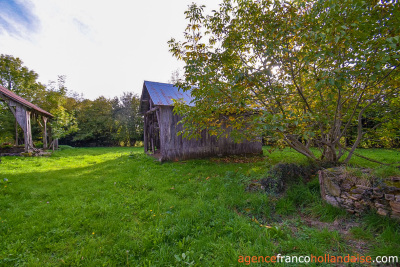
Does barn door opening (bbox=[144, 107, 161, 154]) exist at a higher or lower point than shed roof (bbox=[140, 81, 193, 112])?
lower

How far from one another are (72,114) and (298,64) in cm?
2294

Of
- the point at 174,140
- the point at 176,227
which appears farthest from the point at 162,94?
the point at 176,227

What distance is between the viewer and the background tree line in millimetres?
18016

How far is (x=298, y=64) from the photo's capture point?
432 cm

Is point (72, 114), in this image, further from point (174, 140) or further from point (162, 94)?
point (174, 140)

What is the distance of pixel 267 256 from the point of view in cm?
207

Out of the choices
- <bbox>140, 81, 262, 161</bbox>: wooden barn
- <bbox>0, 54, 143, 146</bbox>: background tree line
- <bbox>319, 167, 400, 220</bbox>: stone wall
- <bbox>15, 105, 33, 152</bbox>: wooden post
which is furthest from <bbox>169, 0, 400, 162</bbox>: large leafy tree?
<bbox>0, 54, 143, 146</bbox>: background tree line

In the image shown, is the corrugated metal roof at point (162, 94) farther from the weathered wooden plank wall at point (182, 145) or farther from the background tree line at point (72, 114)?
the background tree line at point (72, 114)

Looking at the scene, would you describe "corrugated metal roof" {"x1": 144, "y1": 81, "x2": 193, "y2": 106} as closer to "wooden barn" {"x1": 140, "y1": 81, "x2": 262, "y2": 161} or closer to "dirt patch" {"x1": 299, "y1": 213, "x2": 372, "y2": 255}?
→ "wooden barn" {"x1": 140, "y1": 81, "x2": 262, "y2": 161}

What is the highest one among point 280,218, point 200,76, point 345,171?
point 200,76

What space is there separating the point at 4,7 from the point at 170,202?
937 cm

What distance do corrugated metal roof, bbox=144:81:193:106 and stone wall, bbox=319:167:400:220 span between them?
700cm

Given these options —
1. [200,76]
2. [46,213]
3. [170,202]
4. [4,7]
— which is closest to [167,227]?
[170,202]

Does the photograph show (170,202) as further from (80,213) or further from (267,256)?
(267,256)
